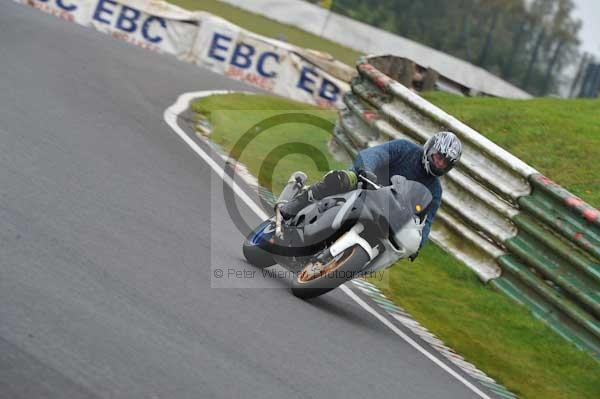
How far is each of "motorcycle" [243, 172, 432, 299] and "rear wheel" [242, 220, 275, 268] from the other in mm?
367

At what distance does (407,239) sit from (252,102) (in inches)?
474

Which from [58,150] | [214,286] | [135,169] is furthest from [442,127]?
[214,286]

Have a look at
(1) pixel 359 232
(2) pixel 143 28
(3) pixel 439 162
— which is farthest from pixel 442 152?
(2) pixel 143 28

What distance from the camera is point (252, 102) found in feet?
63.2

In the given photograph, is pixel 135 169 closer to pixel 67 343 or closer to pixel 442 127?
pixel 442 127

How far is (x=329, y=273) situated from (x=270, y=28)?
28.4 m

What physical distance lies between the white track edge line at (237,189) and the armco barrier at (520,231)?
1948 mm

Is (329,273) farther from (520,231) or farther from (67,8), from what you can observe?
(67,8)

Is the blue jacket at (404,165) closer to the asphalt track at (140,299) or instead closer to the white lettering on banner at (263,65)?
the asphalt track at (140,299)

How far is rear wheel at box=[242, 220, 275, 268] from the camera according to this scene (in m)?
8.23

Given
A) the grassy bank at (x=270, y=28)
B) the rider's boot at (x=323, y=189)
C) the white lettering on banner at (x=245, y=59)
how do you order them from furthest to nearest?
the grassy bank at (x=270, y=28), the white lettering on banner at (x=245, y=59), the rider's boot at (x=323, y=189)

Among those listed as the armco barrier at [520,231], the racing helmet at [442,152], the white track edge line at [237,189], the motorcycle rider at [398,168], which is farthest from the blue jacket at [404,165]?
the armco barrier at [520,231]

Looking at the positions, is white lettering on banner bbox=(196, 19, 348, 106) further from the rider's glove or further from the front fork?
the front fork

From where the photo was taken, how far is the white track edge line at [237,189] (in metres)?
7.55
